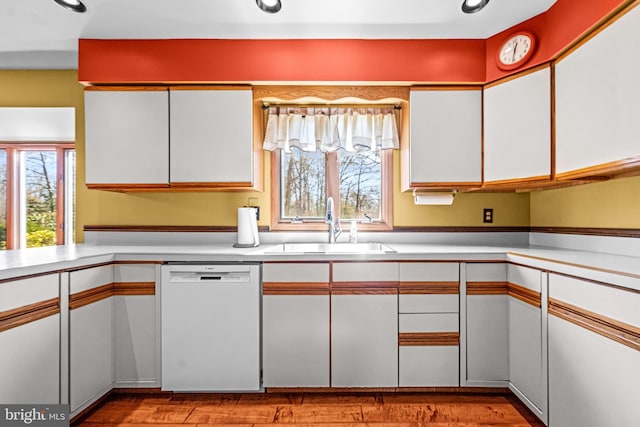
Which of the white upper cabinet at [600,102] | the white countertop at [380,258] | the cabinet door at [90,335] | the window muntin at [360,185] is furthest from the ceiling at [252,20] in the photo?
the cabinet door at [90,335]

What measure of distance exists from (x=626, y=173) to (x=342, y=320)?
163 cm

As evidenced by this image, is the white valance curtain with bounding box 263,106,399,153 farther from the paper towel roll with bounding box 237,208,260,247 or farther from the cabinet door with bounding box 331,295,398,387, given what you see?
the cabinet door with bounding box 331,295,398,387

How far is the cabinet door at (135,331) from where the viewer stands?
2061mm

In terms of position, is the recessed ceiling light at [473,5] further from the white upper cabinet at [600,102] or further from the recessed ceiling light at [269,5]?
the recessed ceiling light at [269,5]

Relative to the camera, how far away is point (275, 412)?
→ 1.92 m

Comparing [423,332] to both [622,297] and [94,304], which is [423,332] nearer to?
[622,297]

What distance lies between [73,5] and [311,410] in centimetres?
256

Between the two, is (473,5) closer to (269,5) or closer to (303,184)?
(269,5)

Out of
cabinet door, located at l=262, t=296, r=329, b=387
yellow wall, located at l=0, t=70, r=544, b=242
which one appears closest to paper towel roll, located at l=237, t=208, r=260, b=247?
yellow wall, located at l=0, t=70, r=544, b=242

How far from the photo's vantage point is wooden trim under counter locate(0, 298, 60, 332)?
145 centimetres

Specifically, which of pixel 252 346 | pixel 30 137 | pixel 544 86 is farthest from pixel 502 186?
pixel 30 137

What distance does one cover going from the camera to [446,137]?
7.59 feet

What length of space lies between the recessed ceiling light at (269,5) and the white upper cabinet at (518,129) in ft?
4.51

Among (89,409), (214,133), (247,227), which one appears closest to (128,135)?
(214,133)
